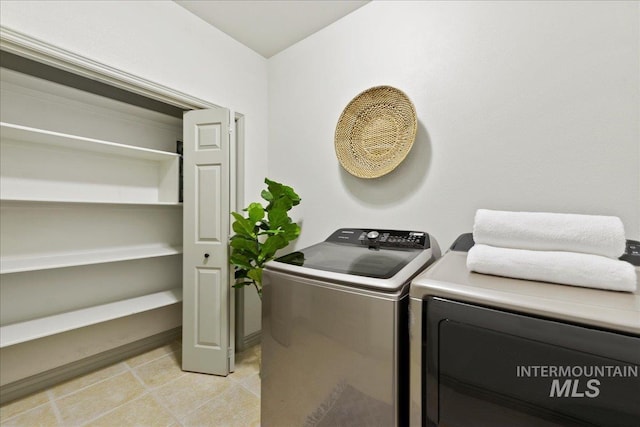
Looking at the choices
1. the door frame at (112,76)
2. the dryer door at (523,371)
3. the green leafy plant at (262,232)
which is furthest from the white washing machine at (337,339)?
the door frame at (112,76)

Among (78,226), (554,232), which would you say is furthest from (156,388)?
(554,232)

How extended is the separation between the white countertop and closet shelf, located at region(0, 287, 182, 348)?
6.98ft

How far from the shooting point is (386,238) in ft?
4.87

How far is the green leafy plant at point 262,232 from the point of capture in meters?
1.80

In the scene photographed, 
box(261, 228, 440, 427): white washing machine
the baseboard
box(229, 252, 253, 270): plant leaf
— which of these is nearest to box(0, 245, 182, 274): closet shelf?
box(229, 252, 253, 270): plant leaf

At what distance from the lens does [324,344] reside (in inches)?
37.6

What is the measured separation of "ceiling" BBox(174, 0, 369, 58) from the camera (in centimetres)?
177

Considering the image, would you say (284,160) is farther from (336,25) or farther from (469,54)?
(469,54)

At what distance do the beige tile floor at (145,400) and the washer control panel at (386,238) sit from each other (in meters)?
1.21

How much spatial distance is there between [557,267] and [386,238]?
31.3 inches

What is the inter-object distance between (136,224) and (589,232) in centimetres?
287

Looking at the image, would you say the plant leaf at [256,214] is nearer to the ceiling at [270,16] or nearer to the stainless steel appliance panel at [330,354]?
the stainless steel appliance panel at [330,354]

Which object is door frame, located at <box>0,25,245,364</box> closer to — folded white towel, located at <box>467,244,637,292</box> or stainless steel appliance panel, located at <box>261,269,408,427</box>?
stainless steel appliance panel, located at <box>261,269,408,427</box>

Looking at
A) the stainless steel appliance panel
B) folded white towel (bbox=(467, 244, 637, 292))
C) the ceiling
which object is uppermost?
the ceiling
